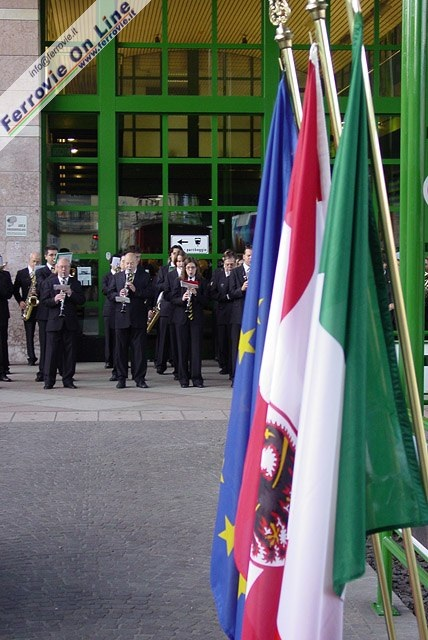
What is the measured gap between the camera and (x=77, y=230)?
64.5 ft

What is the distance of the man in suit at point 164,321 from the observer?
16953 mm

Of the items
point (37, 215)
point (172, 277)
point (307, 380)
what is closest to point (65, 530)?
point (307, 380)

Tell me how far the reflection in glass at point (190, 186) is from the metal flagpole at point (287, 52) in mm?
16099

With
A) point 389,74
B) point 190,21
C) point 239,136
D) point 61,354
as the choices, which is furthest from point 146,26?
point 61,354

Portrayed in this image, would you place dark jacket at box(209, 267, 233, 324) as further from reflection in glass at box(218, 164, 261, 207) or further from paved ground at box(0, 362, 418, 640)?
paved ground at box(0, 362, 418, 640)

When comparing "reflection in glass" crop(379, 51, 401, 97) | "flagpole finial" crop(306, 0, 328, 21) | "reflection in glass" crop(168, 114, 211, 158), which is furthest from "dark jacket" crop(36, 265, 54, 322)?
"flagpole finial" crop(306, 0, 328, 21)

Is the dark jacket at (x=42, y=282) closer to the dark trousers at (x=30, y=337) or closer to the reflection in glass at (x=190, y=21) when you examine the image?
the dark trousers at (x=30, y=337)

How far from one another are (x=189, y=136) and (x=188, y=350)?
17.5 feet

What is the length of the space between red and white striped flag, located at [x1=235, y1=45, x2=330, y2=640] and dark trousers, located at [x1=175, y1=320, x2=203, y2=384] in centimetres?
1265

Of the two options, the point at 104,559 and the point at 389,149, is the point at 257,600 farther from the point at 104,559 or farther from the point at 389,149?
the point at 389,149

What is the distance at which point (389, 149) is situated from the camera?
2006 centimetres

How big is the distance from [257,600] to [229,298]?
1357cm

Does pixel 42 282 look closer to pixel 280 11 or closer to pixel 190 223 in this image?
pixel 190 223

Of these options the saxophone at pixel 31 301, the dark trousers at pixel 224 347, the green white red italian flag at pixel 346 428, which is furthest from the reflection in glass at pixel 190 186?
the green white red italian flag at pixel 346 428
